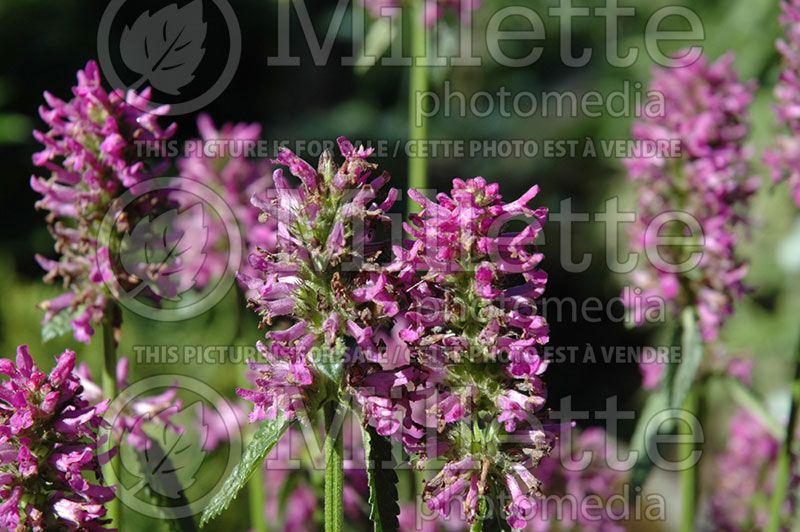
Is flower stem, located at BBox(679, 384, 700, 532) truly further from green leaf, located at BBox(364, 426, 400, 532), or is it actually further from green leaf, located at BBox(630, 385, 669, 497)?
green leaf, located at BBox(364, 426, 400, 532)

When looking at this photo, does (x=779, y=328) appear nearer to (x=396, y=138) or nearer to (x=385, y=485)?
(x=396, y=138)

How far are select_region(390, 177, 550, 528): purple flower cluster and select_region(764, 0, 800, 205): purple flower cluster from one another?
1.31 meters

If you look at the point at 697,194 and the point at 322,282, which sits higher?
the point at 697,194

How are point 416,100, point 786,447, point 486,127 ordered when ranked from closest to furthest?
point 786,447 < point 416,100 < point 486,127

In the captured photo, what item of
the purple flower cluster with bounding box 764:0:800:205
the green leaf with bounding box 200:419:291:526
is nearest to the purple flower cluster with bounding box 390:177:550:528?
the green leaf with bounding box 200:419:291:526

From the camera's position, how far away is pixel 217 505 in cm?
161

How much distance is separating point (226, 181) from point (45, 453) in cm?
139

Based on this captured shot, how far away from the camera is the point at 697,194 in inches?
110

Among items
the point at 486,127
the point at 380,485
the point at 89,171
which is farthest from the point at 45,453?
the point at 486,127

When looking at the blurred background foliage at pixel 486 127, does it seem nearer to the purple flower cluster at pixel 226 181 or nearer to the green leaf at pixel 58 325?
the purple flower cluster at pixel 226 181

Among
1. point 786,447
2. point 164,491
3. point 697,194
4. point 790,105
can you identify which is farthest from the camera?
point 697,194

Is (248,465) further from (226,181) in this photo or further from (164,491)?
(226,181)

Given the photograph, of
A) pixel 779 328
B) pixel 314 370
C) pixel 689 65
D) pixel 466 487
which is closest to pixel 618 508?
pixel 689 65

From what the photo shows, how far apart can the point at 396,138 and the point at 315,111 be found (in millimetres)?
1341
